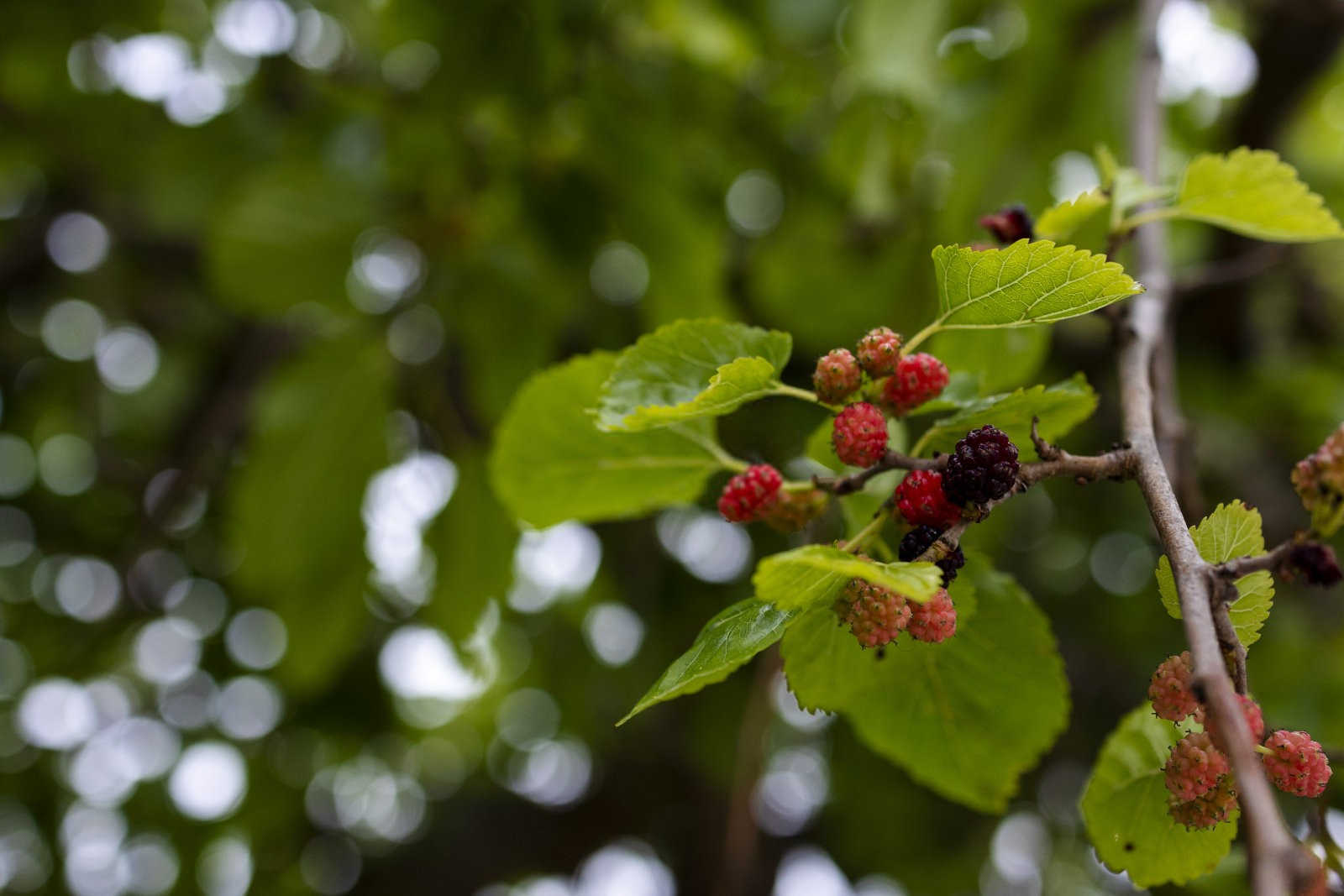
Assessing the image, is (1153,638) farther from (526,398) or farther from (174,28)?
(174,28)

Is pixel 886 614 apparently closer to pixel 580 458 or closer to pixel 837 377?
pixel 837 377

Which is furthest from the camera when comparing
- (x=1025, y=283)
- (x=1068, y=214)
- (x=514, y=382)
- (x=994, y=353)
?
(x=514, y=382)

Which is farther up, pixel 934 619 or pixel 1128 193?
pixel 1128 193

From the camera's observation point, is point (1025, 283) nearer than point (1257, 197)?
Yes

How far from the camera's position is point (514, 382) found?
1168 millimetres

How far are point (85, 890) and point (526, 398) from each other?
2228 millimetres

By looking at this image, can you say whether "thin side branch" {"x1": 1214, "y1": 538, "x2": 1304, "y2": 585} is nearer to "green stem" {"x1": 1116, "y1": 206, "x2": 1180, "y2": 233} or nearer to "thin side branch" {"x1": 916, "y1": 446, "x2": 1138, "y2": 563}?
"thin side branch" {"x1": 916, "y1": 446, "x2": 1138, "y2": 563}

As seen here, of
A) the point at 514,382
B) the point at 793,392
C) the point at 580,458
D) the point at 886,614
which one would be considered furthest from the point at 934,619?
the point at 514,382

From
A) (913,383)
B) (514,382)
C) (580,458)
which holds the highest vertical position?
(913,383)

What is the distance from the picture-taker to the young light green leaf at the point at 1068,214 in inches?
21.0

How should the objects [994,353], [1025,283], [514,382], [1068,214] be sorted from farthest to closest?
1. [514,382]
2. [994,353]
3. [1068,214]
4. [1025,283]

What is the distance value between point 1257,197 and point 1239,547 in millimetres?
272

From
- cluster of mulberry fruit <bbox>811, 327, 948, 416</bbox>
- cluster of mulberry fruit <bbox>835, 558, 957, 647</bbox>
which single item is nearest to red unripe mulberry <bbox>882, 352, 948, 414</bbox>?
cluster of mulberry fruit <bbox>811, 327, 948, 416</bbox>

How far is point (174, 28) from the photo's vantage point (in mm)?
1501
